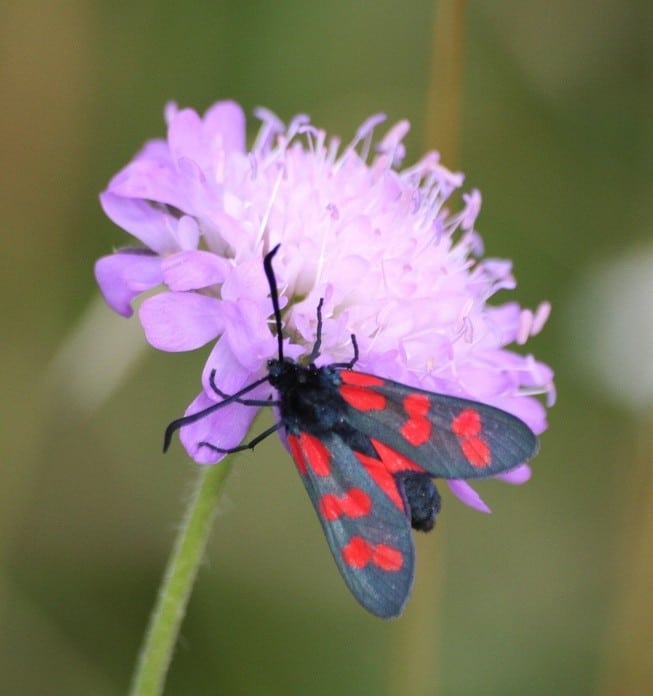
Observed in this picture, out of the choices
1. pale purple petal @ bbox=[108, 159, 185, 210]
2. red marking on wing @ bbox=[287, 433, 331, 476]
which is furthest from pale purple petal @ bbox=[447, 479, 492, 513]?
pale purple petal @ bbox=[108, 159, 185, 210]

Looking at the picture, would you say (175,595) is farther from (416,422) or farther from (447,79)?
(447,79)

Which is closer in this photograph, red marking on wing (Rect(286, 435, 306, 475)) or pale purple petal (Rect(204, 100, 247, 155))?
red marking on wing (Rect(286, 435, 306, 475))

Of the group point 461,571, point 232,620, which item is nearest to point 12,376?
point 232,620

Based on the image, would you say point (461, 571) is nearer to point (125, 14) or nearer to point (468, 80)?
point (468, 80)

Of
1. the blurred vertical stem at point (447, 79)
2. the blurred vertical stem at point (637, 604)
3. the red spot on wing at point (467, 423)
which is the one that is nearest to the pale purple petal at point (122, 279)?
the red spot on wing at point (467, 423)

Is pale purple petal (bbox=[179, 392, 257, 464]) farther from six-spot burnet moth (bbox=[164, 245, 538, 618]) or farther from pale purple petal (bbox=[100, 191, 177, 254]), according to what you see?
pale purple petal (bbox=[100, 191, 177, 254])

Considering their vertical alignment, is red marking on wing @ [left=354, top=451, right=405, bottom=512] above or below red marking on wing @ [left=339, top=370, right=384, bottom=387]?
below
